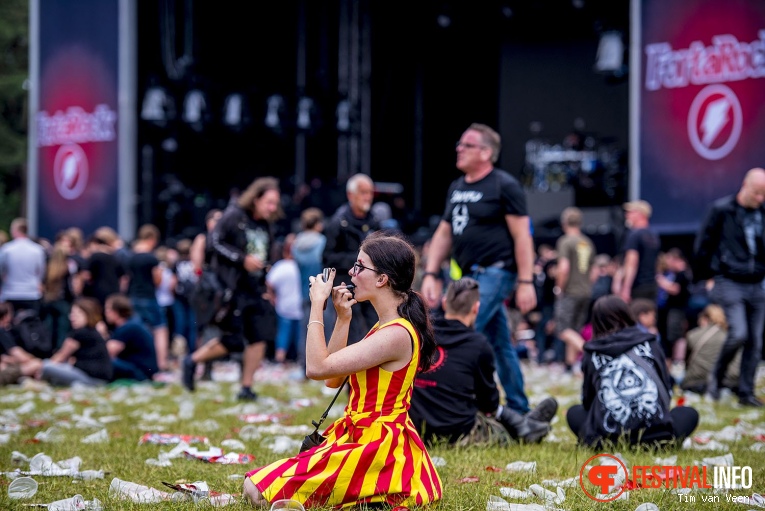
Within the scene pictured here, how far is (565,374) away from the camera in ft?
40.3

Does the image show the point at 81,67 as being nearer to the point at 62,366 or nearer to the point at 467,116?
the point at 467,116

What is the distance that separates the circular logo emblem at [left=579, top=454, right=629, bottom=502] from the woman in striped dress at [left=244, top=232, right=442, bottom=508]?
0.71m

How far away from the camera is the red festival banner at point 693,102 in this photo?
14.6 meters

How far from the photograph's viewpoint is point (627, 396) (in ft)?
18.1

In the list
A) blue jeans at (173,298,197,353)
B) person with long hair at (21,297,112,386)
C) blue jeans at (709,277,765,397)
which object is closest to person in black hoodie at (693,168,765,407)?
blue jeans at (709,277,765,397)

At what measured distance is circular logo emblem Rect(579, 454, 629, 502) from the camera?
423 cm

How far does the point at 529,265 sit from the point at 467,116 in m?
17.0

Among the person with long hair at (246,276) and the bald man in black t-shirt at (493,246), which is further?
the person with long hair at (246,276)

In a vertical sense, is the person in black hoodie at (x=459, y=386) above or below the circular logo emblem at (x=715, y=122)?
below

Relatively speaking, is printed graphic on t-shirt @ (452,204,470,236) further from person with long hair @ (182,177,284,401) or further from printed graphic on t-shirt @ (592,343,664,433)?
person with long hair @ (182,177,284,401)

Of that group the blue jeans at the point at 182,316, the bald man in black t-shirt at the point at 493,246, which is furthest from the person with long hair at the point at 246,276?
the blue jeans at the point at 182,316

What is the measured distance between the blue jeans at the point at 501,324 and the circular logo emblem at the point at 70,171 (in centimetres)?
1355

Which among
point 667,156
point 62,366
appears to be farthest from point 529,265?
point 667,156

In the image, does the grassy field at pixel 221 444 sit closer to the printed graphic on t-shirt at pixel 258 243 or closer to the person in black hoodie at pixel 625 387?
the person in black hoodie at pixel 625 387
